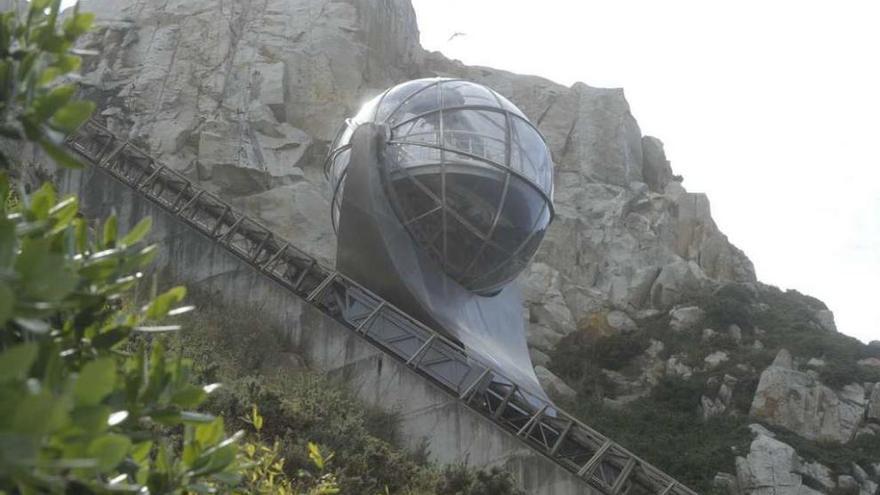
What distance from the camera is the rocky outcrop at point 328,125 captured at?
1195 inches

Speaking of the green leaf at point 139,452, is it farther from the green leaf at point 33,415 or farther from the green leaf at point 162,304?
the green leaf at point 33,415

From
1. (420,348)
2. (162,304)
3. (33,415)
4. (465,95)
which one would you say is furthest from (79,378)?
(465,95)

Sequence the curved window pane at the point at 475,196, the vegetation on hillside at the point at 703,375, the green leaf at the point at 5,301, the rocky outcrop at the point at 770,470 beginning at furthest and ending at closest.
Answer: the vegetation on hillside at the point at 703,375 < the rocky outcrop at the point at 770,470 < the curved window pane at the point at 475,196 < the green leaf at the point at 5,301

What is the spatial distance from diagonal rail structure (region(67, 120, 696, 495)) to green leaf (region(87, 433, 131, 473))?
11.3 m

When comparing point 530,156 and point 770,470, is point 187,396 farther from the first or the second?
point 770,470

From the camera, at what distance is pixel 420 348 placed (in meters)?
15.6

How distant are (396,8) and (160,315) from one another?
121ft

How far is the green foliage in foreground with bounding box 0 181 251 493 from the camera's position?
88.0 inches

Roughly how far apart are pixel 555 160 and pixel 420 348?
23495 mm

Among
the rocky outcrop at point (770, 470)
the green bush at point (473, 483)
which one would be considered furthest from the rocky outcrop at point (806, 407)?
the green bush at point (473, 483)

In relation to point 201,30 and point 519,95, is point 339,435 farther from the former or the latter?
→ point 519,95

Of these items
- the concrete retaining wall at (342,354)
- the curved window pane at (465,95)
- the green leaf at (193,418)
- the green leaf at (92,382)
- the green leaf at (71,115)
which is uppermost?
the green leaf at (71,115)

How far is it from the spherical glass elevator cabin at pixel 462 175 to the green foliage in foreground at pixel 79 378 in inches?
502

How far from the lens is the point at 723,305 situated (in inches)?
1225
